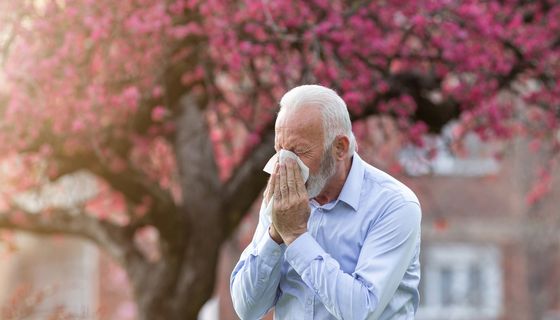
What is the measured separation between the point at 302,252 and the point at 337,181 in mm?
292

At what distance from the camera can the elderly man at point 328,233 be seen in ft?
12.1

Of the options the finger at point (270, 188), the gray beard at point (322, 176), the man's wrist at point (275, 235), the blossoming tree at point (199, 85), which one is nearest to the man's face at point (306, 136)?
the gray beard at point (322, 176)

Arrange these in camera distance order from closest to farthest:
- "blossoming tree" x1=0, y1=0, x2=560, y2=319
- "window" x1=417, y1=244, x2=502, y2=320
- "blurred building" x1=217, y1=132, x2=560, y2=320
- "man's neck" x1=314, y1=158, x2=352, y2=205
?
"man's neck" x1=314, y1=158, x2=352, y2=205 → "blossoming tree" x1=0, y1=0, x2=560, y2=319 → "blurred building" x1=217, y1=132, x2=560, y2=320 → "window" x1=417, y1=244, x2=502, y2=320

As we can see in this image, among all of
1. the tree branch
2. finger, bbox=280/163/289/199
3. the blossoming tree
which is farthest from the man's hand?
the tree branch

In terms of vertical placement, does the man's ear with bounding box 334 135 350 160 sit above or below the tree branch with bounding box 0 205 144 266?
above

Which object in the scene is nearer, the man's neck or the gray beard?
the gray beard

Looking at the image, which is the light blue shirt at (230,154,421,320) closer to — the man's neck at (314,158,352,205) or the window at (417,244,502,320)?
the man's neck at (314,158,352,205)

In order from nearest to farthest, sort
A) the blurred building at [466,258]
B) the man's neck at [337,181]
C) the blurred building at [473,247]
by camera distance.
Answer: the man's neck at [337,181] → the blurred building at [466,258] → the blurred building at [473,247]

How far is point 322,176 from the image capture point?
3809mm

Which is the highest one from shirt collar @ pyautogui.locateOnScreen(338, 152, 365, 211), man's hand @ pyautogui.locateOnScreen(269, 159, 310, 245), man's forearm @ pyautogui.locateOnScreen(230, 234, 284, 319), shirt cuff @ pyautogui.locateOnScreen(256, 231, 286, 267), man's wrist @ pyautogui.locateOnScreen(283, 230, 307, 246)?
man's hand @ pyautogui.locateOnScreen(269, 159, 310, 245)

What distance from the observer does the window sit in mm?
23578

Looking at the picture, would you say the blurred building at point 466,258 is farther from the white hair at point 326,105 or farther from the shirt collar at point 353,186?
the white hair at point 326,105

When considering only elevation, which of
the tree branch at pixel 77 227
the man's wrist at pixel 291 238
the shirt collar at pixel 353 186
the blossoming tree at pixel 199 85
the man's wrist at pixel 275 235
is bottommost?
the tree branch at pixel 77 227

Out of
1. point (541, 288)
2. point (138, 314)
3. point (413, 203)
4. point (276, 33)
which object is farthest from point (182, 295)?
point (541, 288)
